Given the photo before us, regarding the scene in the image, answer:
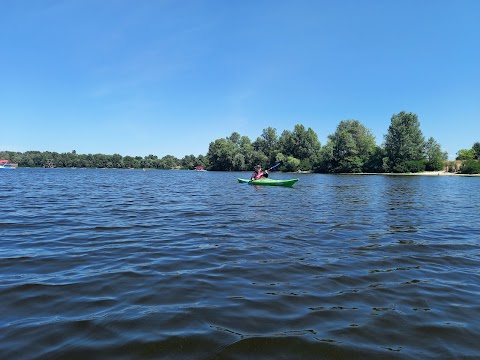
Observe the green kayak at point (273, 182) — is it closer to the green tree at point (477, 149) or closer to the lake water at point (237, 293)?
the lake water at point (237, 293)

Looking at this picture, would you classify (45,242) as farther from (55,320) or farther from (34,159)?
(34,159)

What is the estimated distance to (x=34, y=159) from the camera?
15438 centimetres

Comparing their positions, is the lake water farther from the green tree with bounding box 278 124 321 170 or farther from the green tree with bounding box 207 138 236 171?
the green tree with bounding box 207 138 236 171

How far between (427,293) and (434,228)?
604 cm

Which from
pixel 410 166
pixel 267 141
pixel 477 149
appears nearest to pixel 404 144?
pixel 410 166

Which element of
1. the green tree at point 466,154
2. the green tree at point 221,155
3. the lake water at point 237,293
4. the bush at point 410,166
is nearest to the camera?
the lake water at point 237,293

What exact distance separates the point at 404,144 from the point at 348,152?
1320cm

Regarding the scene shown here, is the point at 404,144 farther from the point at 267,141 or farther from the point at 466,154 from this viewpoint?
the point at 267,141

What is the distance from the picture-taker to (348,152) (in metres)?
80.3

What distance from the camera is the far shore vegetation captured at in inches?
2795

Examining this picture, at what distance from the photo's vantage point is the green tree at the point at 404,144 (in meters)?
70.8

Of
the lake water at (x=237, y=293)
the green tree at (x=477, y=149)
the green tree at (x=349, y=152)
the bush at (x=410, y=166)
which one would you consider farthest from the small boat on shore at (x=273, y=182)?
the green tree at (x=477, y=149)

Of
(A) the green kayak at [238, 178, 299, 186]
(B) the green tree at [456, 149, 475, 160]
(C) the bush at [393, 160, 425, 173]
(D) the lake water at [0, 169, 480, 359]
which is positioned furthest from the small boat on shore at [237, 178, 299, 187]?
(B) the green tree at [456, 149, 475, 160]

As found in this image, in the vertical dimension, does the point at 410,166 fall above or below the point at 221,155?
below
